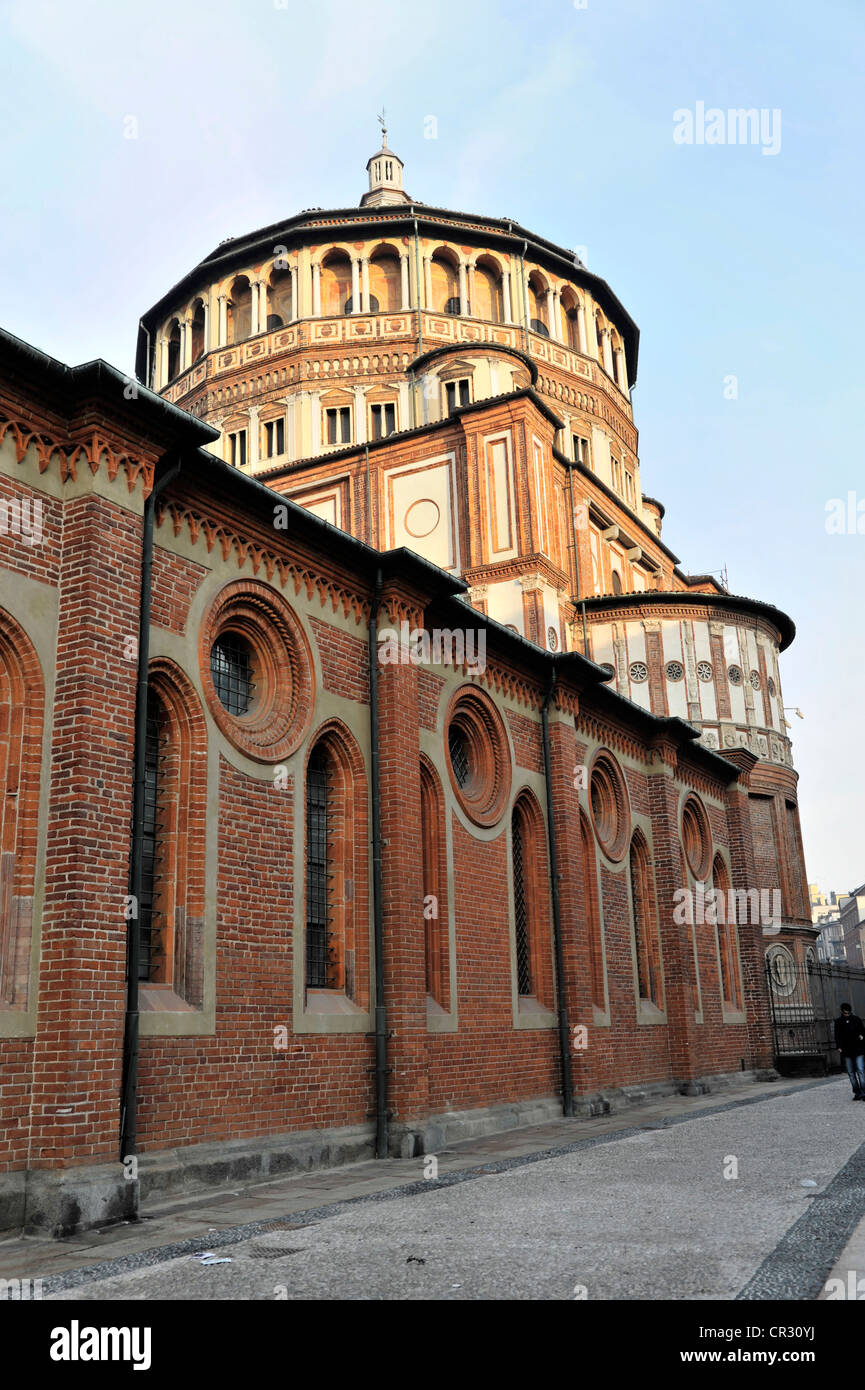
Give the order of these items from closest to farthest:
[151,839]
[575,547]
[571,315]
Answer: [151,839] < [575,547] < [571,315]

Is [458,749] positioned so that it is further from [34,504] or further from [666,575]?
[666,575]

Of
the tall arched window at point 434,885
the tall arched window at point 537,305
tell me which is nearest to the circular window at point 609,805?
the tall arched window at point 434,885

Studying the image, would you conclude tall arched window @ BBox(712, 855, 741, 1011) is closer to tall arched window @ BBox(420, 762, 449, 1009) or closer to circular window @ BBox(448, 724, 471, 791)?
circular window @ BBox(448, 724, 471, 791)

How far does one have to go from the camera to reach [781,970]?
31.9m

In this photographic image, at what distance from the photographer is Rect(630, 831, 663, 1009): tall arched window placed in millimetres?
21047

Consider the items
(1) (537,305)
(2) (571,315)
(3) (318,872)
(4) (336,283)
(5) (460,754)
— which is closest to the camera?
(3) (318,872)

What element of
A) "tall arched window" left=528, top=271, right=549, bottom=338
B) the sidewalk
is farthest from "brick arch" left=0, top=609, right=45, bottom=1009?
"tall arched window" left=528, top=271, right=549, bottom=338

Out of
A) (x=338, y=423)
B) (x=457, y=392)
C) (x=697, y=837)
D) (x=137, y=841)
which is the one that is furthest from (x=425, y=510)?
(x=137, y=841)

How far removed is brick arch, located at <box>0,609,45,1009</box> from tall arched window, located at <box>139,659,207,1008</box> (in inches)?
51.7

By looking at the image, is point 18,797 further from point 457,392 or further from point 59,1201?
point 457,392

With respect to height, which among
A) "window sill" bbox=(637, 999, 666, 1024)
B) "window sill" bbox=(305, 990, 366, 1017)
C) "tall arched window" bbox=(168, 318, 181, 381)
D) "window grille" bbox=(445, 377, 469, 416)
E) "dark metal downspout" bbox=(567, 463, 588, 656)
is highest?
"tall arched window" bbox=(168, 318, 181, 381)

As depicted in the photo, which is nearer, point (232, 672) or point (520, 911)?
point (232, 672)

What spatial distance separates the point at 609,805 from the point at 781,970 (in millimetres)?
14420
